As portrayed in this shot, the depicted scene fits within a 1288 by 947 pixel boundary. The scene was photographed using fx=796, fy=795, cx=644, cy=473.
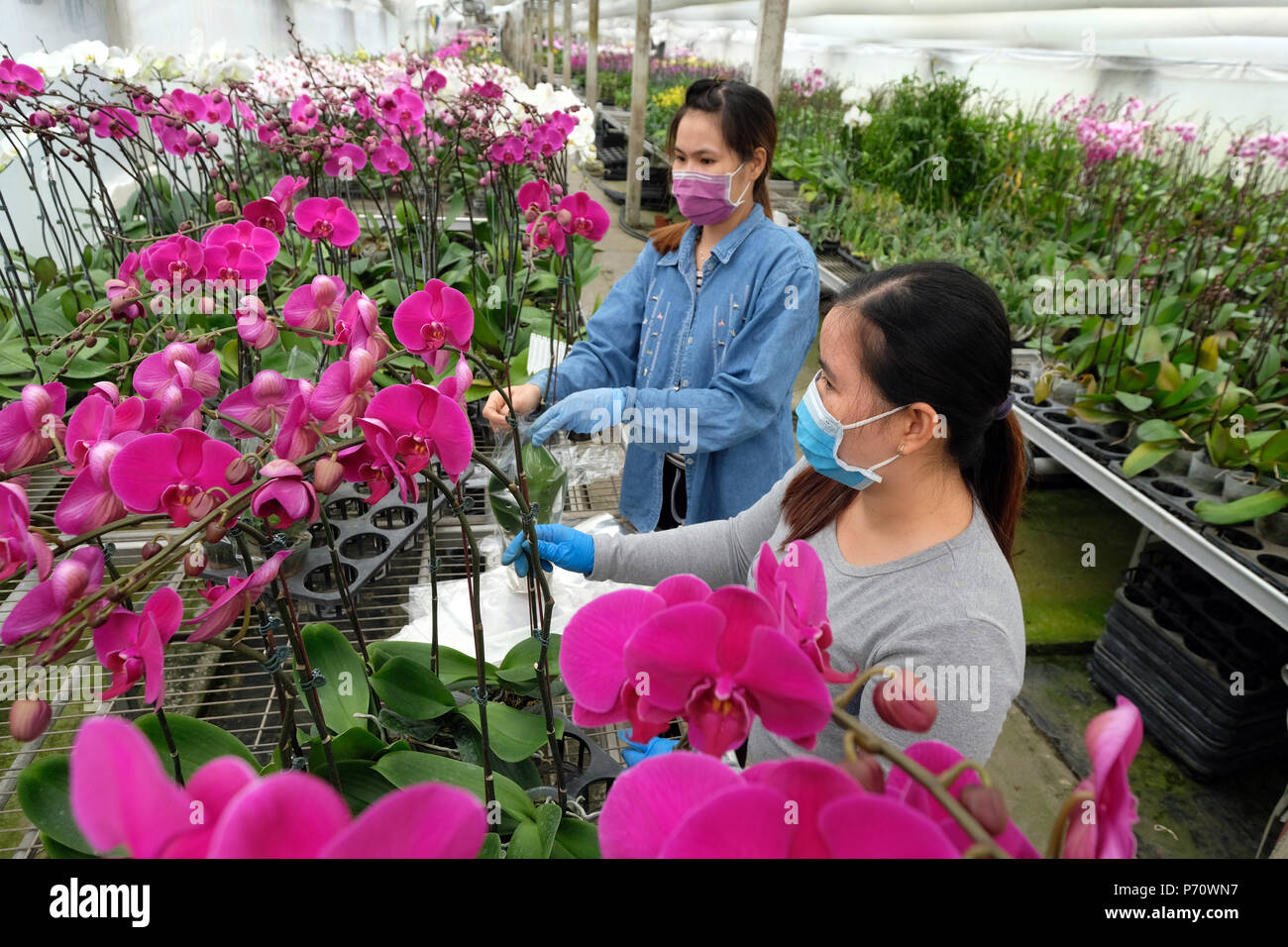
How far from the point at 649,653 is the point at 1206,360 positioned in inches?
89.7

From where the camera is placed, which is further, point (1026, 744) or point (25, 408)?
point (1026, 744)

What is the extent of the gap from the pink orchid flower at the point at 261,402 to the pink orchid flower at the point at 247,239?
15.0 inches

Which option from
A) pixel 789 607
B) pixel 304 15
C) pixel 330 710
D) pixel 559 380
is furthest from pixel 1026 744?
pixel 304 15

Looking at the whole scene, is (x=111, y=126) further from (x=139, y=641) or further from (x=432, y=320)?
(x=139, y=641)

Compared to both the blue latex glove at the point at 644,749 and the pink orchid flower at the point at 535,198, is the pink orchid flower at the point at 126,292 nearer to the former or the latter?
the pink orchid flower at the point at 535,198

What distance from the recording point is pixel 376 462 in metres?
0.47

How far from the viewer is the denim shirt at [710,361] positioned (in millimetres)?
1223

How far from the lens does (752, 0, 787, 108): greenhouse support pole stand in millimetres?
2488

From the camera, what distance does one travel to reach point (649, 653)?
1.02ft

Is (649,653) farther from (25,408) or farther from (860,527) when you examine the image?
(860,527)

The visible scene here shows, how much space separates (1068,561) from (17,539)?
2.48 meters

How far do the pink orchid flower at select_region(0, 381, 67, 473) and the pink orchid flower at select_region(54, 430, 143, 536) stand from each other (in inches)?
3.1

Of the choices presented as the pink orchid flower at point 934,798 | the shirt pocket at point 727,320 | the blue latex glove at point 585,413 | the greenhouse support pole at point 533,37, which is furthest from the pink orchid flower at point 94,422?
the greenhouse support pole at point 533,37

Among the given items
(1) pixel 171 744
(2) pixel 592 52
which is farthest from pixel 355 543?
(2) pixel 592 52
